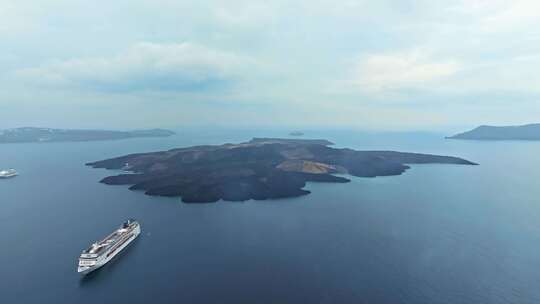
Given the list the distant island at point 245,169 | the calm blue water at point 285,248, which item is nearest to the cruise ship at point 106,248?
the calm blue water at point 285,248

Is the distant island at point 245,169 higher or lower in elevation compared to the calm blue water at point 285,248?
higher

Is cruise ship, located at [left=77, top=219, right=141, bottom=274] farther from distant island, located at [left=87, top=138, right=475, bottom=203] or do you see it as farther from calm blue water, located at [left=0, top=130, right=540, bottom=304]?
distant island, located at [left=87, top=138, right=475, bottom=203]

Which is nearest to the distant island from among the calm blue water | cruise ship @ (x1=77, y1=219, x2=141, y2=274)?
the calm blue water

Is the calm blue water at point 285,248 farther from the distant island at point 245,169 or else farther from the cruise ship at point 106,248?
the distant island at point 245,169

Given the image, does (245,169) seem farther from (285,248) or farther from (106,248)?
(106,248)

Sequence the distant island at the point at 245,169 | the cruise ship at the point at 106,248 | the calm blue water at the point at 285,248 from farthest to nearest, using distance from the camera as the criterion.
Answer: the distant island at the point at 245,169 < the cruise ship at the point at 106,248 < the calm blue water at the point at 285,248

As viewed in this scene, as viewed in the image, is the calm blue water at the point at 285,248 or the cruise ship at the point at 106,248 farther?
the cruise ship at the point at 106,248

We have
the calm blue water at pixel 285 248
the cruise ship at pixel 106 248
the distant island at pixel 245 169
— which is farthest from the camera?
the distant island at pixel 245 169

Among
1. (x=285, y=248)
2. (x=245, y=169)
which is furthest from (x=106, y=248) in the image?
→ (x=245, y=169)
